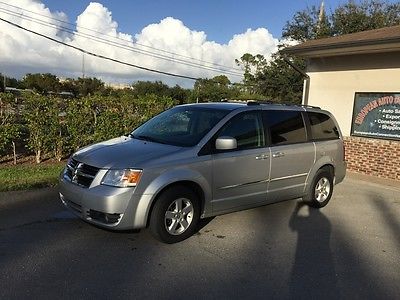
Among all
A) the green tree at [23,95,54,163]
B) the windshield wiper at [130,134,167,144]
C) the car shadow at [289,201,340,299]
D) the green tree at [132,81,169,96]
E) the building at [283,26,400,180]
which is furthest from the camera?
the green tree at [132,81,169,96]

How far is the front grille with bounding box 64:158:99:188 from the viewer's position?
470 centimetres

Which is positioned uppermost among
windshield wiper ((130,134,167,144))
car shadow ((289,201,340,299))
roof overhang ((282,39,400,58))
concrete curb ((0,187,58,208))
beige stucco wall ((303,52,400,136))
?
roof overhang ((282,39,400,58))

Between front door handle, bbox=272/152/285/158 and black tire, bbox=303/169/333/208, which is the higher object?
front door handle, bbox=272/152/285/158

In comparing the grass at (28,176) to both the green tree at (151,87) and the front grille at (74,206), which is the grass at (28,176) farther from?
the green tree at (151,87)

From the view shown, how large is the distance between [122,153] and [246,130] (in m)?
1.71

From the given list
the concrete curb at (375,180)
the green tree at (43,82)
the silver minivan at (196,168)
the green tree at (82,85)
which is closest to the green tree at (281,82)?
the concrete curb at (375,180)

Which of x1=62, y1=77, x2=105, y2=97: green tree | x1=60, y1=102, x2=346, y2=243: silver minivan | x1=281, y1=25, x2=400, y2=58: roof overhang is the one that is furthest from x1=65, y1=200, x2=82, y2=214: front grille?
x1=62, y1=77, x2=105, y2=97: green tree

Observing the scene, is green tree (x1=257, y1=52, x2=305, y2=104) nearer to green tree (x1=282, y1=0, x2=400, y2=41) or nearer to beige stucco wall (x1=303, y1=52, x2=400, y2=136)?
green tree (x1=282, y1=0, x2=400, y2=41)

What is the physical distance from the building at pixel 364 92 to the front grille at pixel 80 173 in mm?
7334

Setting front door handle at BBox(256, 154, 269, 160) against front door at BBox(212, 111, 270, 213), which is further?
front door handle at BBox(256, 154, 269, 160)

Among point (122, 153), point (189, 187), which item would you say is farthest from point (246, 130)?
point (122, 153)

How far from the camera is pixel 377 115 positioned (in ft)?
34.8

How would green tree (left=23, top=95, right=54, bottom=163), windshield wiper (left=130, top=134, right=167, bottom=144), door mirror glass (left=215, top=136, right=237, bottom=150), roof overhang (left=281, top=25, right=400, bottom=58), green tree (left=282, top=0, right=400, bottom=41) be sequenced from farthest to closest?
green tree (left=282, top=0, right=400, bottom=41)
roof overhang (left=281, top=25, right=400, bottom=58)
green tree (left=23, top=95, right=54, bottom=163)
windshield wiper (left=130, top=134, right=167, bottom=144)
door mirror glass (left=215, top=136, right=237, bottom=150)

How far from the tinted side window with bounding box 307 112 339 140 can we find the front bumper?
3.39 m
